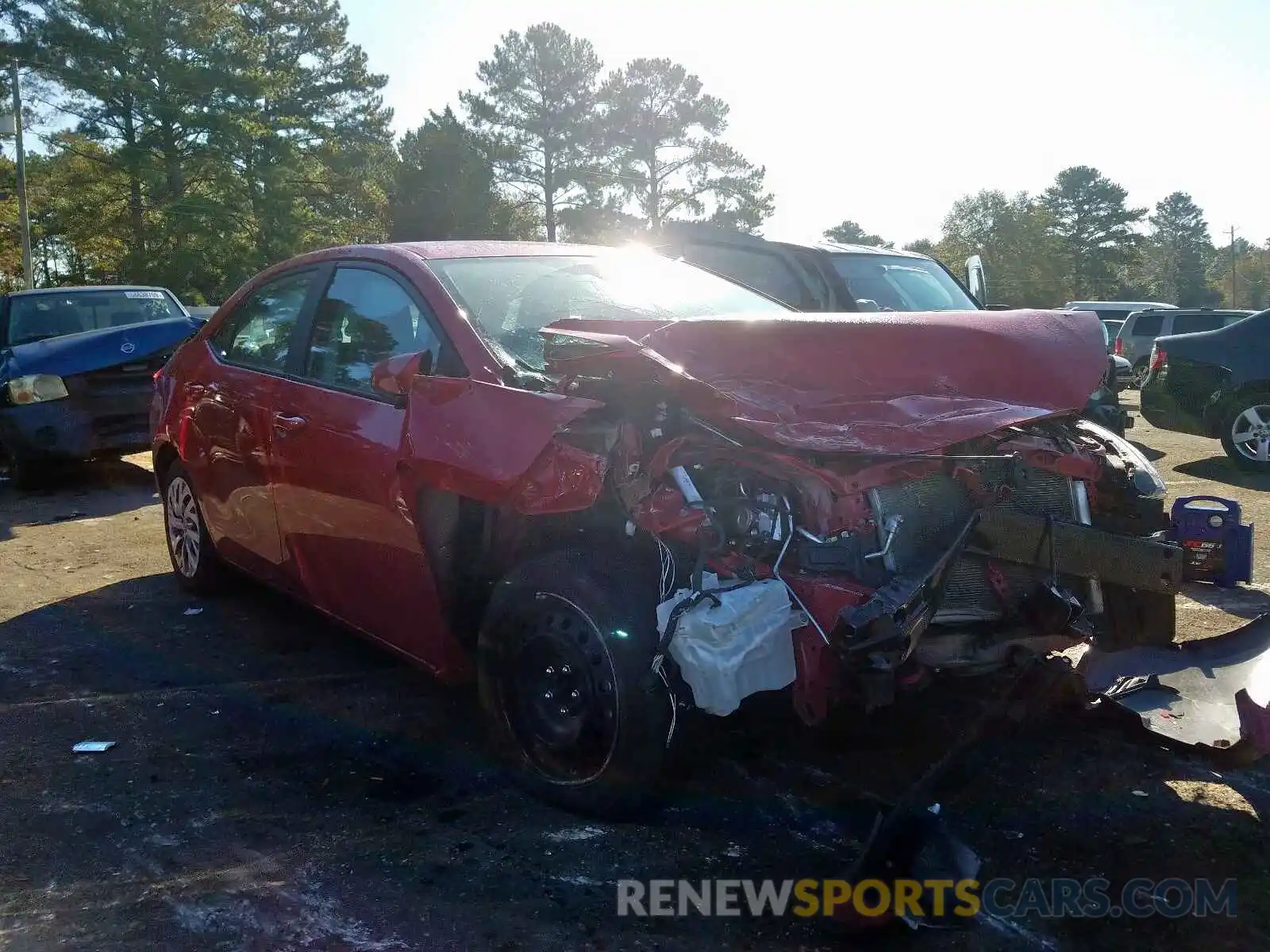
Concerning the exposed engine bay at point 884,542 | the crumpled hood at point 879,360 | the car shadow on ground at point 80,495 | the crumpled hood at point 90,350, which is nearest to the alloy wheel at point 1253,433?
the crumpled hood at point 879,360

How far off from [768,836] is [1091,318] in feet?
6.58

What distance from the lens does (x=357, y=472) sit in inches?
147

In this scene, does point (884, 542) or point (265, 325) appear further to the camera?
point (265, 325)

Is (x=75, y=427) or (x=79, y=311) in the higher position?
(x=79, y=311)

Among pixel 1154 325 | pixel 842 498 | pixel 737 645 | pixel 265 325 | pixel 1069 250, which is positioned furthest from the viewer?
pixel 1069 250

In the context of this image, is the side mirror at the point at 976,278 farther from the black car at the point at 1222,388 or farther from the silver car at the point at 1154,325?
the silver car at the point at 1154,325

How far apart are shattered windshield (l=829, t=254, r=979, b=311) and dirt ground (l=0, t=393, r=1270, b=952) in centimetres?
468

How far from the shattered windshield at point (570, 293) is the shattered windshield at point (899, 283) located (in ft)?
11.0

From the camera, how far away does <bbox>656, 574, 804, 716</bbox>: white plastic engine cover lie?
2.72m

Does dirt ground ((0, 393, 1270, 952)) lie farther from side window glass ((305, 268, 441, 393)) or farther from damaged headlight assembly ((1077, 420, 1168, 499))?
side window glass ((305, 268, 441, 393))

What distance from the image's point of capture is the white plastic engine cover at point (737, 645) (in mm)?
2721

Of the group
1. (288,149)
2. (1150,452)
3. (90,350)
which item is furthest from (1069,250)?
(90,350)

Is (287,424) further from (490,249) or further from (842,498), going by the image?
(842,498)

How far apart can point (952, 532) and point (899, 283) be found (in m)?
5.73
